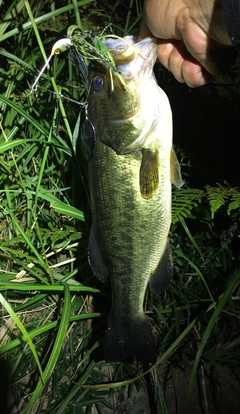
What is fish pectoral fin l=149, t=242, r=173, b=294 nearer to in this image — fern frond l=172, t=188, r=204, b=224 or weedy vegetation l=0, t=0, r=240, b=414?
fern frond l=172, t=188, r=204, b=224

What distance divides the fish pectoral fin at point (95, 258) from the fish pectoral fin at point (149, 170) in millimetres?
Answer: 294

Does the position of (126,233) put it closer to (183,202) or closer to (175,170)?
(175,170)

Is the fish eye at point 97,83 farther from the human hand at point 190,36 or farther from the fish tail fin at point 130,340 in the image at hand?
the fish tail fin at point 130,340

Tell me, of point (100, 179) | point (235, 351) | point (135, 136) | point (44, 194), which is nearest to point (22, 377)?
point (44, 194)

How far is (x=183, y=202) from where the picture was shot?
6.11ft

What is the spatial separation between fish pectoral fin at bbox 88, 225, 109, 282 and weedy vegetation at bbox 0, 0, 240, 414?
0.38 meters

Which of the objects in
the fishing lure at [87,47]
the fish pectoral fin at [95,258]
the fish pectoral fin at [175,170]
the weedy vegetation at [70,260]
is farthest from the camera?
the weedy vegetation at [70,260]

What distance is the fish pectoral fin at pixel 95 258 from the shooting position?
1.49 metres

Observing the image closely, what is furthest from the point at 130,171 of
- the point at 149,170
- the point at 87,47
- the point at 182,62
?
the point at 182,62

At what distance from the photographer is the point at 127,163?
1.35 meters

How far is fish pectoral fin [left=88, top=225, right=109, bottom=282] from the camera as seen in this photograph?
1488 millimetres

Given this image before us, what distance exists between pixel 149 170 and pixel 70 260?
1.00 meters

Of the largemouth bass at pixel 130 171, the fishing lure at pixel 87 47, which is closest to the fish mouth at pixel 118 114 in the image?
the largemouth bass at pixel 130 171

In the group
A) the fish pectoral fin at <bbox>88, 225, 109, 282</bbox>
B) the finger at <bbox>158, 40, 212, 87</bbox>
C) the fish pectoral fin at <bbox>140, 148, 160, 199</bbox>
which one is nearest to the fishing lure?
the fish pectoral fin at <bbox>140, 148, 160, 199</bbox>
